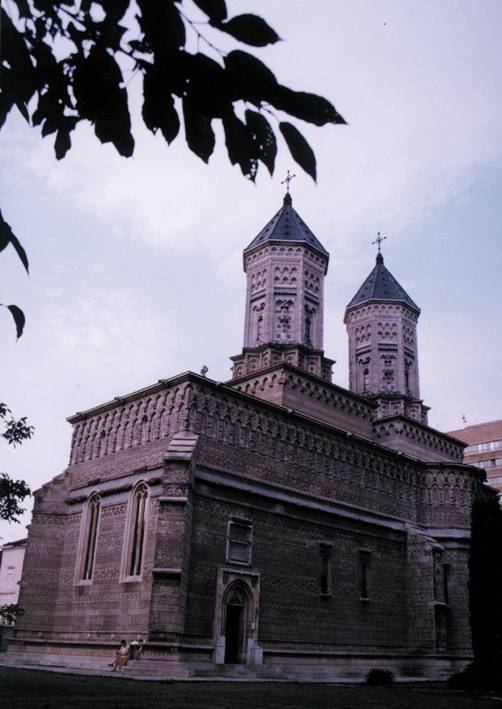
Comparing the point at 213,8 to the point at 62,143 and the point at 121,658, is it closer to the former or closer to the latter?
the point at 62,143

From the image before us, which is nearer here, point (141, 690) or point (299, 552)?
point (141, 690)

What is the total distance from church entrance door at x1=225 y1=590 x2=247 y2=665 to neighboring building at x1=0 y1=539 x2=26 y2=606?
2685cm

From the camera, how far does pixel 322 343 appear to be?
33.1m

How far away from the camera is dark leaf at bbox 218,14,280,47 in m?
2.47

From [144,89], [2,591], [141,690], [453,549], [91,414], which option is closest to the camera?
[144,89]

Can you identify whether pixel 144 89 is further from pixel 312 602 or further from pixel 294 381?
pixel 294 381

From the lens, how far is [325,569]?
1088 inches

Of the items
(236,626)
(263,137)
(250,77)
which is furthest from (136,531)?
(250,77)

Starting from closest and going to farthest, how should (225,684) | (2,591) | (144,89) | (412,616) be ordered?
(144,89) → (225,684) → (412,616) → (2,591)

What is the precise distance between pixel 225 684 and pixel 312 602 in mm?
8121

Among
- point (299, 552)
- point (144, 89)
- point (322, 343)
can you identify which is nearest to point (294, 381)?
point (322, 343)

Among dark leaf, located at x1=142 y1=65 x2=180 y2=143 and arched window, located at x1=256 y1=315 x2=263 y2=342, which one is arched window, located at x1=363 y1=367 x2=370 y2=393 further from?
dark leaf, located at x1=142 y1=65 x2=180 y2=143

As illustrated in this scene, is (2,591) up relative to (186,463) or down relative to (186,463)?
down

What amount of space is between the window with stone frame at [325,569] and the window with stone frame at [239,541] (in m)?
4.22
